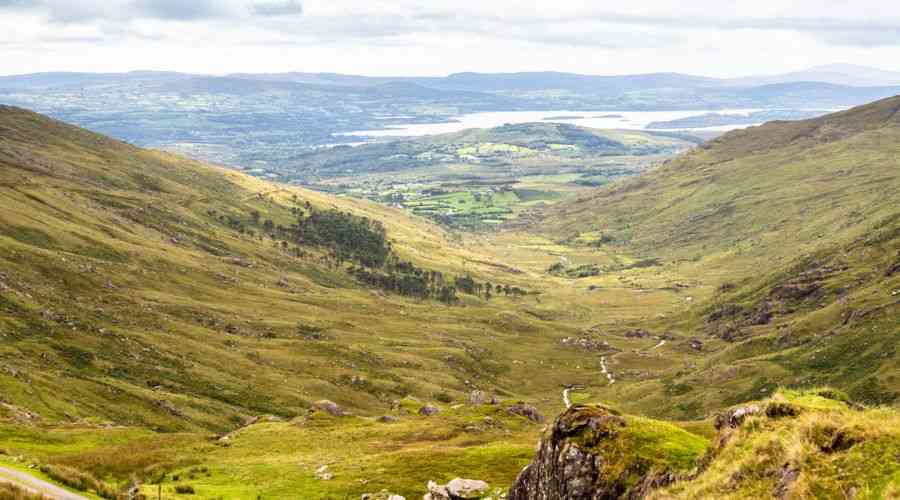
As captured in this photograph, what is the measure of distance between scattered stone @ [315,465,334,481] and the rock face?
29077 millimetres

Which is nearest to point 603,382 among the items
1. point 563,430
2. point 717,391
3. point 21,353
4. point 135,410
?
point 717,391

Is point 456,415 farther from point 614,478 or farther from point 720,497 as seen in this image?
point 720,497

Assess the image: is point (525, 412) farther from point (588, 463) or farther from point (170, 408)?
point (588, 463)

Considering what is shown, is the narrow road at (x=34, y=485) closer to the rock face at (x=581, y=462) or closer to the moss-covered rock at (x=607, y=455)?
the rock face at (x=581, y=462)

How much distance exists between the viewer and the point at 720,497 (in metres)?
29.5

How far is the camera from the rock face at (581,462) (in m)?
37.8

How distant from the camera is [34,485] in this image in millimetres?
46219

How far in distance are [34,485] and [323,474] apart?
27071 millimetres

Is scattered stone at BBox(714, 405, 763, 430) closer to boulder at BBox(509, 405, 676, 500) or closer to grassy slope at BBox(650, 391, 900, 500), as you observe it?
grassy slope at BBox(650, 391, 900, 500)

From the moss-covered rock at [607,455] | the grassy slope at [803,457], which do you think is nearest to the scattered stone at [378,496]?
the moss-covered rock at [607,455]

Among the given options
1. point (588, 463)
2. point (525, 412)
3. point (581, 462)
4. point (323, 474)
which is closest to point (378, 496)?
point (323, 474)

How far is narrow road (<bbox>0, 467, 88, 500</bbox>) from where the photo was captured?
44178 millimetres

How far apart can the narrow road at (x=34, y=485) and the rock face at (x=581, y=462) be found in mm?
28195

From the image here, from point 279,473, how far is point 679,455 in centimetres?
4365
